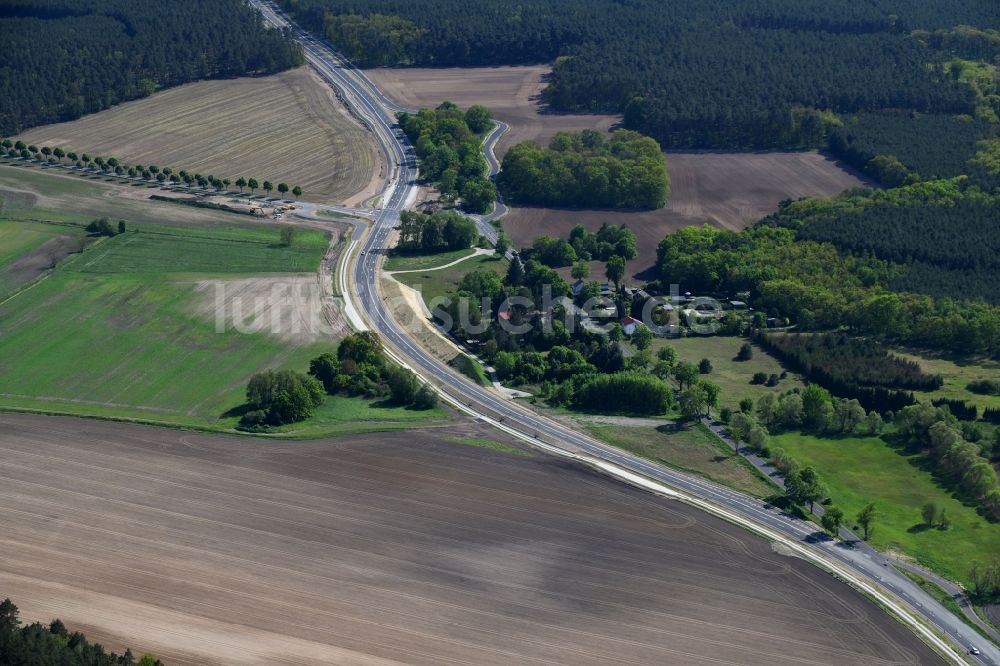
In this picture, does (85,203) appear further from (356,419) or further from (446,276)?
(356,419)

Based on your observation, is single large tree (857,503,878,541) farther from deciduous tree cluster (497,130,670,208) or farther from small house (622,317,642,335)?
deciduous tree cluster (497,130,670,208)

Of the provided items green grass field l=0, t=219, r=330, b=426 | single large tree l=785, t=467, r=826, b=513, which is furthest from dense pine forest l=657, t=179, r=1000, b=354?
green grass field l=0, t=219, r=330, b=426

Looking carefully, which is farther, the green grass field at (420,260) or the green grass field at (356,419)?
the green grass field at (420,260)

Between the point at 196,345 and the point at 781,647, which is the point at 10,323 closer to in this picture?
the point at 196,345

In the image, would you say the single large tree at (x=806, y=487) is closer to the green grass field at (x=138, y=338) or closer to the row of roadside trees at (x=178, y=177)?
the green grass field at (x=138, y=338)

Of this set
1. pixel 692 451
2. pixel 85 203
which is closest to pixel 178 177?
pixel 85 203

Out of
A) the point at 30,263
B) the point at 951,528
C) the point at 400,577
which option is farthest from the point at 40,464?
the point at 951,528

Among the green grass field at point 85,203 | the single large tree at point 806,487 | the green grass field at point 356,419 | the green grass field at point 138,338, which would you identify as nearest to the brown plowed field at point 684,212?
the green grass field at point 138,338
